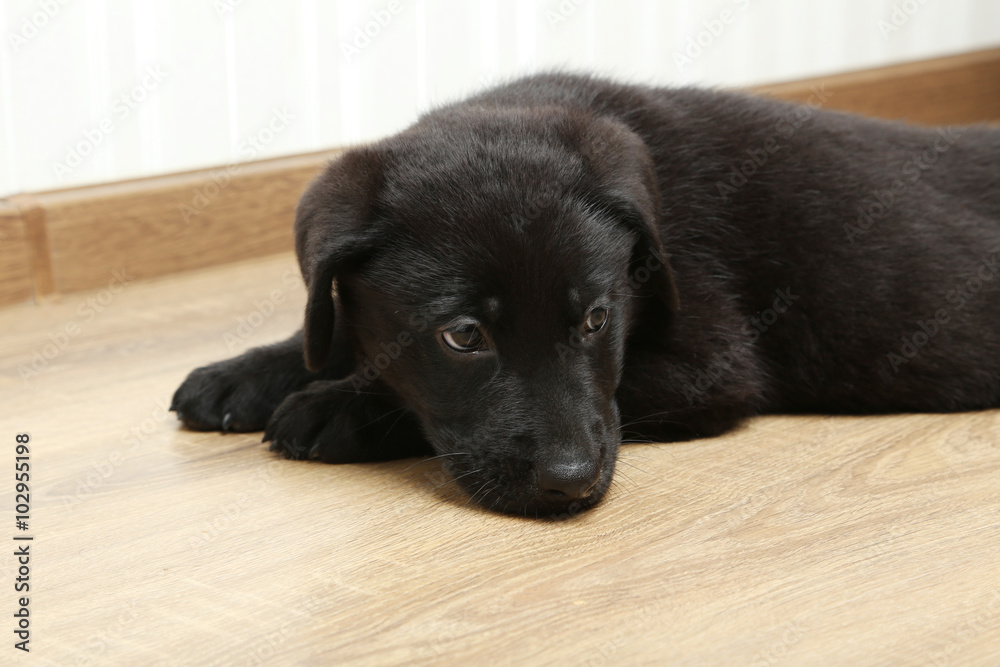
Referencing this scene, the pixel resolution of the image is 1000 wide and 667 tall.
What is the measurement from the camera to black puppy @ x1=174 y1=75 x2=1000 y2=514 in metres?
1.77

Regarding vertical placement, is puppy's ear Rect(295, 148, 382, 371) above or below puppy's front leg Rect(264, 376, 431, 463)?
above

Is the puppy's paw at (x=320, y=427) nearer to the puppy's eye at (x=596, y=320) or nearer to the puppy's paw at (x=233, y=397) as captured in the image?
the puppy's paw at (x=233, y=397)

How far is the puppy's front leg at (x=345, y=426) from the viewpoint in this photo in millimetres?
2043

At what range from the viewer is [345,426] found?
204 cm

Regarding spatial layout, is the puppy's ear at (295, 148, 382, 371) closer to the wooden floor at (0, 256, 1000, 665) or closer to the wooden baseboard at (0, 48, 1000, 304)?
the wooden floor at (0, 256, 1000, 665)

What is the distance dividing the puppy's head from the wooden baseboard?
4.69ft

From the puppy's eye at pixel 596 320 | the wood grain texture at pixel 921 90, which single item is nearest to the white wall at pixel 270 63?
the wood grain texture at pixel 921 90

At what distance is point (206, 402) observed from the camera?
223 cm

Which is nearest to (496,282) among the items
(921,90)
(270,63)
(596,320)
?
(596,320)

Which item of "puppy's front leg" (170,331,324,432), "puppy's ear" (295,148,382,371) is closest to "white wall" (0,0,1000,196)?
"puppy's front leg" (170,331,324,432)

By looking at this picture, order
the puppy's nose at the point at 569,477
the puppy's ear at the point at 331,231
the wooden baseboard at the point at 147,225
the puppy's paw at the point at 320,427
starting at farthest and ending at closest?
the wooden baseboard at the point at 147,225, the puppy's paw at the point at 320,427, the puppy's ear at the point at 331,231, the puppy's nose at the point at 569,477

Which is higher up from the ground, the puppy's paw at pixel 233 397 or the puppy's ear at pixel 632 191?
the puppy's ear at pixel 632 191

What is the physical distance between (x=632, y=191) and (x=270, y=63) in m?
1.94

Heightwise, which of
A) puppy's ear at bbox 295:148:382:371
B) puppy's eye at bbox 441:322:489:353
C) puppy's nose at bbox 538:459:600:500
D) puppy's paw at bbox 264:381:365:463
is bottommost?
puppy's paw at bbox 264:381:365:463
